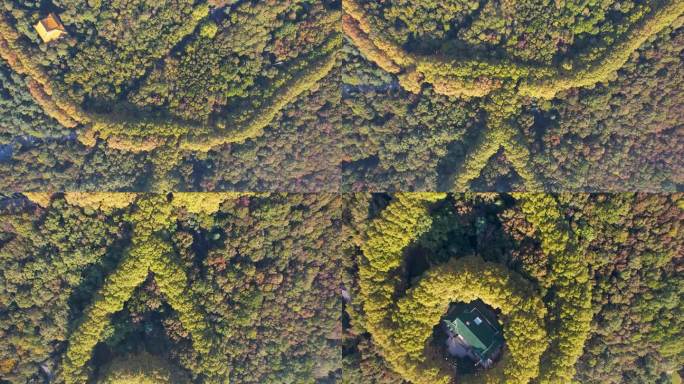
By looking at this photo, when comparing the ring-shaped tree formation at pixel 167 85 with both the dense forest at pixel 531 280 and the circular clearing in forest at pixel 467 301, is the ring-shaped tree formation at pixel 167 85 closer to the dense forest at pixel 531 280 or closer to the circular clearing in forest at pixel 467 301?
the dense forest at pixel 531 280

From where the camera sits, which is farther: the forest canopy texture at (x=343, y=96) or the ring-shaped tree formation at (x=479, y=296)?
the forest canopy texture at (x=343, y=96)

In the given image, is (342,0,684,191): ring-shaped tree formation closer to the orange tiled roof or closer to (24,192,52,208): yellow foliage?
the orange tiled roof

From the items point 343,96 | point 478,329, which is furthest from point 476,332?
point 343,96

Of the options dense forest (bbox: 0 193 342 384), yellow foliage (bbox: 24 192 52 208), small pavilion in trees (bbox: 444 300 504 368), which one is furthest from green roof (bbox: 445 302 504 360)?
yellow foliage (bbox: 24 192 52 208)

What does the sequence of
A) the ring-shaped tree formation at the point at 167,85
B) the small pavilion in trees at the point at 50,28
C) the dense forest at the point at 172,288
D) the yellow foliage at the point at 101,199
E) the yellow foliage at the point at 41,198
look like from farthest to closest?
the small pavilion in trees at the point at 50,28 < the yellow foliage at the point at 41,198 < the yellow foliage at the point at 101,199 < the ring-shaped tree formation at the point at 167,85 < the dense forest at the point at 172,288

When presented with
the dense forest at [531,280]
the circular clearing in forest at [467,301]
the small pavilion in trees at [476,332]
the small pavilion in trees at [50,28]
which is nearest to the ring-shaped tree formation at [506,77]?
the dense forest at [531,280]

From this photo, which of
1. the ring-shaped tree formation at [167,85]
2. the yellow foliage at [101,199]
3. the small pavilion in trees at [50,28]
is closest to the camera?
the ring-shaped tree formation at [167,85]
